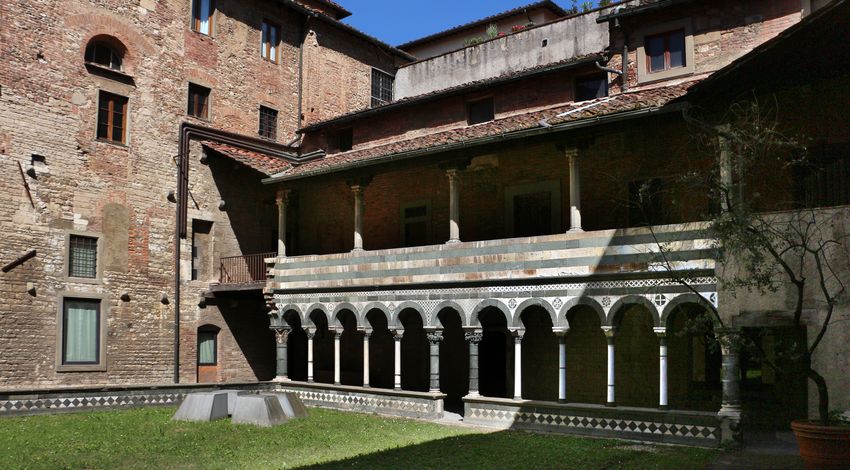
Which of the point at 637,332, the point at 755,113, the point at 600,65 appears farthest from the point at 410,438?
the point at 600,65

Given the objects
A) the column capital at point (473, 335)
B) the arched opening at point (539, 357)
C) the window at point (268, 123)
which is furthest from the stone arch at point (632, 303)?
the window at point (268, 123)

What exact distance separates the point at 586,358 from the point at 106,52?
49.6 ft

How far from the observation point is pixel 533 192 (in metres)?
19.6

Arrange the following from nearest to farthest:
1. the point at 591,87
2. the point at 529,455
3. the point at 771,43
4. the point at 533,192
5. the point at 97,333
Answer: the point at 771,43 < the point at 529,455 < the point at 533,192 < the point at 591,87 < the point at 97,333

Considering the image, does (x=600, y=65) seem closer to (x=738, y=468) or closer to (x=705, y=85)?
(x=705, y=85)

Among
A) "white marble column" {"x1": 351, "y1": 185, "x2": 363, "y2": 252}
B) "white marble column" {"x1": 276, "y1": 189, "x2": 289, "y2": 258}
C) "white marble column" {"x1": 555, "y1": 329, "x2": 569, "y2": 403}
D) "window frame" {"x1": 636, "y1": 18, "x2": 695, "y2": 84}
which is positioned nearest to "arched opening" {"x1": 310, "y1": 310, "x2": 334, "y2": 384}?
"white marble column" {"x1": 276, "y1": 189, "x2": 289, "y2": 258}

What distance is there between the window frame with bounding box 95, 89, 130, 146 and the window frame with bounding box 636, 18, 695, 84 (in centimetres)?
1366

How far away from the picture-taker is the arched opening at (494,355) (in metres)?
20.8

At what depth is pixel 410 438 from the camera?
14.6 metres

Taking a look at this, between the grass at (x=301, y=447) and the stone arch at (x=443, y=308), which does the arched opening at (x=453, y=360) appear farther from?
the grass at (x=301, y=447)

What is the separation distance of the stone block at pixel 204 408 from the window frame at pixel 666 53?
40.1 feet

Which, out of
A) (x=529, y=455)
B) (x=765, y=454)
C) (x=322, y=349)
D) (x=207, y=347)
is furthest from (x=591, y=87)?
(x=207, y=347)

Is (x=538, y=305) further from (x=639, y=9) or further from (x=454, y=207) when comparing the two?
(x=639, y=9)

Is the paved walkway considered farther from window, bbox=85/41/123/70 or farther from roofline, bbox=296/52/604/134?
Answer: window, bbox=85/41/123/70
